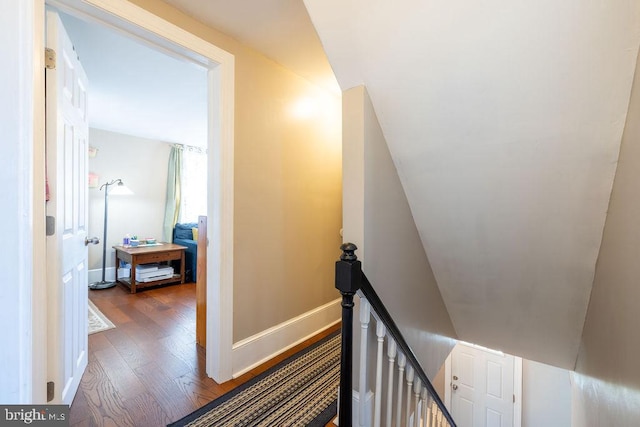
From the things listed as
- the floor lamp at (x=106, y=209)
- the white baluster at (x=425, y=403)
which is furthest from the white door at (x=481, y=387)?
the floor lamp at (x=106, y=209)

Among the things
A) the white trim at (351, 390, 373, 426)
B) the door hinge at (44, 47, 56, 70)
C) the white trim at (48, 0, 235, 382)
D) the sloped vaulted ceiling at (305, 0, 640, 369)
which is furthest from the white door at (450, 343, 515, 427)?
the door hinge at (44, 47, 56, 70)

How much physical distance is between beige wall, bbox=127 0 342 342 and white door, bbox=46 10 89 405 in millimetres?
590

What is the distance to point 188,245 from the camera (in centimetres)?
430

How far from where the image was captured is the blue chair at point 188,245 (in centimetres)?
417

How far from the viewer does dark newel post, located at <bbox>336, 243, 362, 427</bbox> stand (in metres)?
1.02

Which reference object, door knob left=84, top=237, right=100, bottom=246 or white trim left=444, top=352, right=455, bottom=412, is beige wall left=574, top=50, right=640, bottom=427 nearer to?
white trim left=444, top=352, right=455, bottom=412

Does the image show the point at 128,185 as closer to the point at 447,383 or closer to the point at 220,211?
the point at 220,211

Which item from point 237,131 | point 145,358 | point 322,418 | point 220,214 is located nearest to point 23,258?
point 220,214

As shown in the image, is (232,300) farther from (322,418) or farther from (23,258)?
(23,258)

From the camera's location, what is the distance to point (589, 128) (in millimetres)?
1020

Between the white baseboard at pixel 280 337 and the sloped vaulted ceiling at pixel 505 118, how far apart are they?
1255mm

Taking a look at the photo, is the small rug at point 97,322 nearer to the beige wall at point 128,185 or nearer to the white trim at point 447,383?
the beige wall at point 128,185

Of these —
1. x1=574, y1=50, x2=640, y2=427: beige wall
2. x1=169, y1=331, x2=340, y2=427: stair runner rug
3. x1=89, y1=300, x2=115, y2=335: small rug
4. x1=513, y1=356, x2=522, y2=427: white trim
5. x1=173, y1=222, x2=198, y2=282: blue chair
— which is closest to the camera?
x1=574, y1=50, x2=640, y2=427: beige wall

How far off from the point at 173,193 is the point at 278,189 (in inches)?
143
